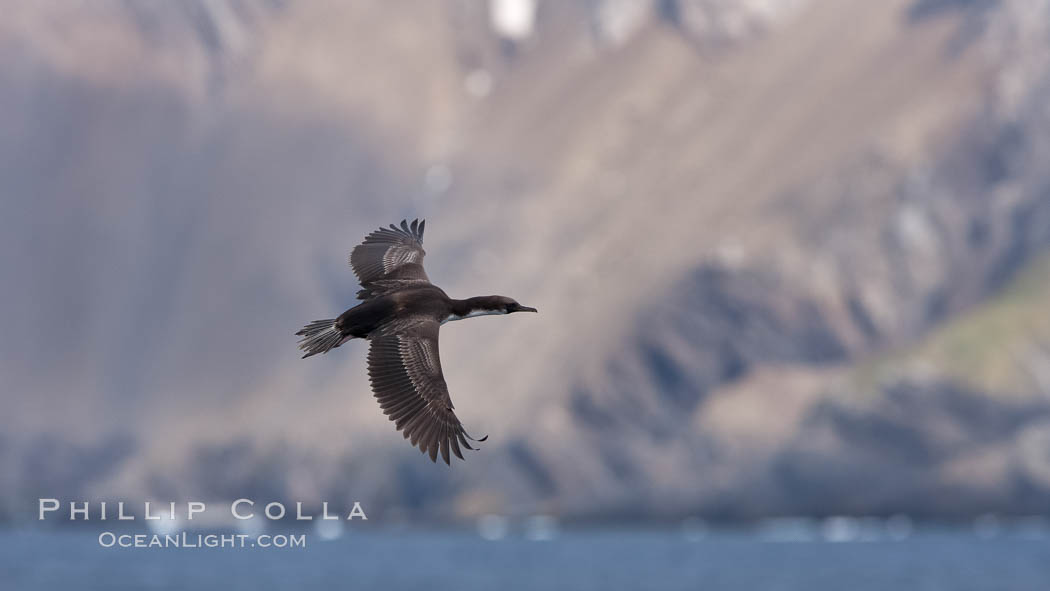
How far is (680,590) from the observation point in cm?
18425

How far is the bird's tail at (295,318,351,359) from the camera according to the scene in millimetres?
31766

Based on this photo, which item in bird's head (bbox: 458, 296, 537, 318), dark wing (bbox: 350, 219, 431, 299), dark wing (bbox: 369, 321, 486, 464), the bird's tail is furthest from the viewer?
dark wing (bbox: 350, 219, 431, 299)

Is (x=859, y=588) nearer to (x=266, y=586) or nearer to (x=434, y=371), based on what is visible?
(x=266, y=586)

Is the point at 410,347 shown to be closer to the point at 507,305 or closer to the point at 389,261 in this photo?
the point at 507,305

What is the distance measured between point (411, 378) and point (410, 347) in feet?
1.85

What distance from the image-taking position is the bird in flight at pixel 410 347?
3212cm

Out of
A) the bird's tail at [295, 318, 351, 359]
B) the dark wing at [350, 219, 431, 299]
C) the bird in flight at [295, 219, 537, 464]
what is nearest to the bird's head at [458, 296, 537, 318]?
the bird in flight at [295, 219, 537, 464]

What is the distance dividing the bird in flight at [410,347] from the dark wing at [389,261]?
1237 millimetres

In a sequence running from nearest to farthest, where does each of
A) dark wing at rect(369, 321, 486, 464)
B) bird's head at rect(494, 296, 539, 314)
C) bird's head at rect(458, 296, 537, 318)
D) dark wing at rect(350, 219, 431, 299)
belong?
dark wing at rect(369, 321, 486, 464), bird's head at rect(458, 296, 537, 318), bird's head at rect(494, 296, 539, 314), dark wing at rect(350, 219, 431, 299)

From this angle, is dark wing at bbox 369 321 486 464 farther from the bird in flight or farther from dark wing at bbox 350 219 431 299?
dark wing at bbox 350 219 431 299

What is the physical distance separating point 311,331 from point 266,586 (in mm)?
158880

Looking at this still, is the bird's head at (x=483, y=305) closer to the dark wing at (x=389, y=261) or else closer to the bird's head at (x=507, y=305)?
the bird's head at (x=507, y=305)

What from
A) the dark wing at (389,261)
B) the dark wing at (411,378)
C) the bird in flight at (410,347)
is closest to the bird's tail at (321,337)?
the bird in flight at (410,347)

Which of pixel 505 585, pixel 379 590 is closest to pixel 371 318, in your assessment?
pixel 379 590
